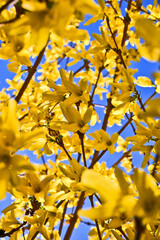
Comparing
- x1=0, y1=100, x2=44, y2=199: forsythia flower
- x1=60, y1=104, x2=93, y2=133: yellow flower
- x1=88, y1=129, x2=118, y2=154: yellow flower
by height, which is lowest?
x1=0, y1=100, x2=44, y2=199: forsythia flower

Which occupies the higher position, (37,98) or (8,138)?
(37,98)

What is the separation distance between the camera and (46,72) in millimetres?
3053

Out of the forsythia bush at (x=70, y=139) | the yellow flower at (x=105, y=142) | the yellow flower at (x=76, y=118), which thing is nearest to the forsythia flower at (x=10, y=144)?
the forsythia bush at (x=70, y=139)

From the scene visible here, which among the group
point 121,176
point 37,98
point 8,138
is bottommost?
point 121,176

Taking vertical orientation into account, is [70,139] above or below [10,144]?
above

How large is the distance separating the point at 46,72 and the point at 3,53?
6.68 feet

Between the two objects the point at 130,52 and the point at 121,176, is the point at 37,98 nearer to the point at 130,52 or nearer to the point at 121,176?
the point at 130,52

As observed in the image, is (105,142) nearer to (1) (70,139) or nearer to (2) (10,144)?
(1) (70,139)

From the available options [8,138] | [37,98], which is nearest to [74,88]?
[8,138]

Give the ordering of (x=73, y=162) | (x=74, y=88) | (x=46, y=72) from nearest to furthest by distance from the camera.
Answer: (x=73, y=162) < (x=74, y=88) < (x=46, y=72)

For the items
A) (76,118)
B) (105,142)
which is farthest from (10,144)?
(105,142)

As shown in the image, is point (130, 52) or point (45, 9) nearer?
point (45, 9)

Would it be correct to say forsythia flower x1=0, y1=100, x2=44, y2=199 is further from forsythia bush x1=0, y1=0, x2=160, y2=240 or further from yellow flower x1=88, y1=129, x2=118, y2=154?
yellow flower x1=88, y1=129, x2=118, y2=154

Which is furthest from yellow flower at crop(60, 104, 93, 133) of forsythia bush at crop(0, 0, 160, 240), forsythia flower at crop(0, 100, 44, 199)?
forsythia flower at crop(0, 100, 44, 199)
